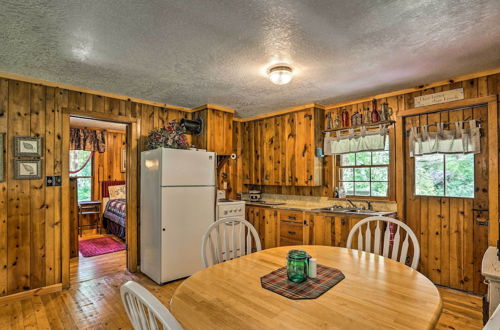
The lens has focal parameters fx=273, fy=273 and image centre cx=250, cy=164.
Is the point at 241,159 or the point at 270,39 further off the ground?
the point at 270,39

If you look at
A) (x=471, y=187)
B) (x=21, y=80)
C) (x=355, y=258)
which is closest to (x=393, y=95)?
(x=471, y=187)

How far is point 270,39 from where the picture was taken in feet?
6.96

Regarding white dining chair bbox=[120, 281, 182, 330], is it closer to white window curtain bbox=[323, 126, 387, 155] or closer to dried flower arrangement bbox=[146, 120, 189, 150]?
dried flower arrangement bbox=[146, 120, 189, 150]

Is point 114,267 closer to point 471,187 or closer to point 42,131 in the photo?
point 42,131

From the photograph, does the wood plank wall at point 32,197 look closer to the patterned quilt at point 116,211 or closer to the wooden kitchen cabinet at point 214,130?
the wooden kitchen cabinet at point 214,130

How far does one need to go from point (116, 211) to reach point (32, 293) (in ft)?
8.33

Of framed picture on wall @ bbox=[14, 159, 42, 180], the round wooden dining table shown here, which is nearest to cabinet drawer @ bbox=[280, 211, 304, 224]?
the round wooden dining table

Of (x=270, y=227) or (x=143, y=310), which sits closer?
(x=143, y=310)

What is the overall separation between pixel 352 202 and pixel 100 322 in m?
3.29

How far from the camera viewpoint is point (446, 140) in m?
3.12

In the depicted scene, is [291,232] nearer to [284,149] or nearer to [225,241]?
[284,149]

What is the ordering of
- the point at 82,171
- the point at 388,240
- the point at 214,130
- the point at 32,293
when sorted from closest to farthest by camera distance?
the point at 388,240 < the point at 32,293 < the point at 214,130 < the point at 82,171

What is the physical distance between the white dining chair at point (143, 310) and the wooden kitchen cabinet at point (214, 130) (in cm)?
338

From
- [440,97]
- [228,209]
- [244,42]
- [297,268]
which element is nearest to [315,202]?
[228,209]
